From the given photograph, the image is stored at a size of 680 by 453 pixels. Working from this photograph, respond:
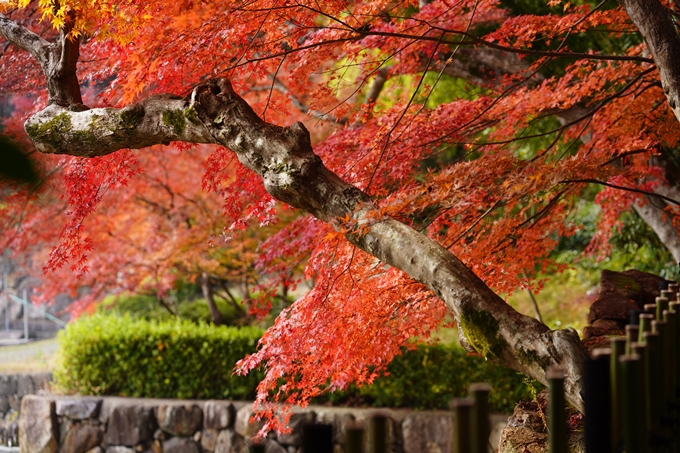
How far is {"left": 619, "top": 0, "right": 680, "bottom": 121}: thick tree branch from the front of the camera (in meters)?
3.54

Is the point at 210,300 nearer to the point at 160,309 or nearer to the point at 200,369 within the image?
the point at 160,309

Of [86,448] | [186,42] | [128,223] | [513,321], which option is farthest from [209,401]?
[513,321]

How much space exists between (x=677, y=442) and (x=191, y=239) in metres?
7.65

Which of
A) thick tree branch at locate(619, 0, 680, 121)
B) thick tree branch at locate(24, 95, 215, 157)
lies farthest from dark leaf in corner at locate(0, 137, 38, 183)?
thick tree branch at locate(619, 0, 680, 121)

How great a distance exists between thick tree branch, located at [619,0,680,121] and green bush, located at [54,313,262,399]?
20.5 feet

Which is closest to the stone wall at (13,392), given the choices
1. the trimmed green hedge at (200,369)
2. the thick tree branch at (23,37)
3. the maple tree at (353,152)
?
the trimmed green hedge at (200,369)

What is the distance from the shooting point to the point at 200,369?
869cm

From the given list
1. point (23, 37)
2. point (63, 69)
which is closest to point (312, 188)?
point (63, 69)

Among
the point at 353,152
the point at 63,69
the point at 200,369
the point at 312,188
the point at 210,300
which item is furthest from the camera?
the point at 210,300

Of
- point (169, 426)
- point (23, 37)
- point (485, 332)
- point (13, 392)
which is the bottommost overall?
point (169, 426)

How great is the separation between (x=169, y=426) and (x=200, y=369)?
0.81 meters

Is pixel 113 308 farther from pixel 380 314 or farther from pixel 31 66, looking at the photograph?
pixel 380 314

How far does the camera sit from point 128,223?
32.1 ft

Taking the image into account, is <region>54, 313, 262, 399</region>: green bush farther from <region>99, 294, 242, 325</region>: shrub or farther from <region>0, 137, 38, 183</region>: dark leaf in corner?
<region>0, 137, 38, 183</region>: dark leaf in corner
